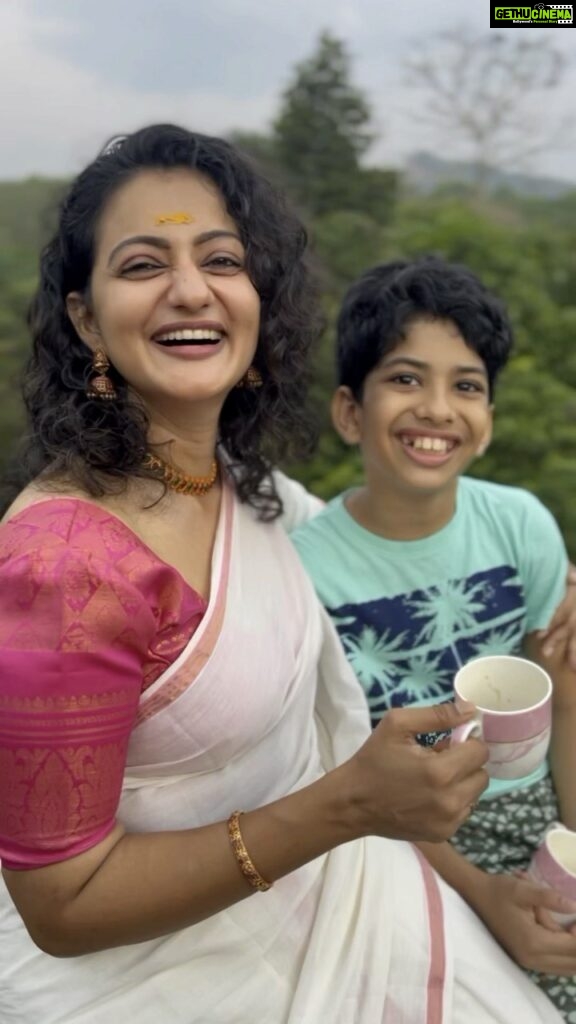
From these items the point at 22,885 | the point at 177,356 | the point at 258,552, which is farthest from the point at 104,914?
the point at 177,356

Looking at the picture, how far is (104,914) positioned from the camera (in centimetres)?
105

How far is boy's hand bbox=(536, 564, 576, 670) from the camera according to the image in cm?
175

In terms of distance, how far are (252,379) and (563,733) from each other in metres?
0.98

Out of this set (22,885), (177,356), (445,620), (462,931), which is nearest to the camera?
(22,885)

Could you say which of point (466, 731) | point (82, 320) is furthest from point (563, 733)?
point (82, 320)

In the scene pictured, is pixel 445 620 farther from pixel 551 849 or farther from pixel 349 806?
pixel 349 806

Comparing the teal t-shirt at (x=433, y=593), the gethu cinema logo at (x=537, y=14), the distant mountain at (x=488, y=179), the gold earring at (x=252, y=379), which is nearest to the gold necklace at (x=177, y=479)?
the gold earring at (x=252, y=379)

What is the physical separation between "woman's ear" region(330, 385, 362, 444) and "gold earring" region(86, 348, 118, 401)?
0.70 meters

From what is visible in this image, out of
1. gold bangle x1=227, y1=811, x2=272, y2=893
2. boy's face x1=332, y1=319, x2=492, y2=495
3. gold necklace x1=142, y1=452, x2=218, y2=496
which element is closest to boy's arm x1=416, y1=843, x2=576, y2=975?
gold bangle x1=227, y1=811, x2=272, y2=893

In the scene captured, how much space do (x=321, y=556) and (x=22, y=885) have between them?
94 centimetres

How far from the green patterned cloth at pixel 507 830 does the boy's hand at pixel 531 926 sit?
5.6 inches

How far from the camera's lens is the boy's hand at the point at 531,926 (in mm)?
1418

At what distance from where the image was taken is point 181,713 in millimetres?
1167

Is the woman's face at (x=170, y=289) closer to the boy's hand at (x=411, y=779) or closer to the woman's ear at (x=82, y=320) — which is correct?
the woman's ear at (x=82, y=320)
